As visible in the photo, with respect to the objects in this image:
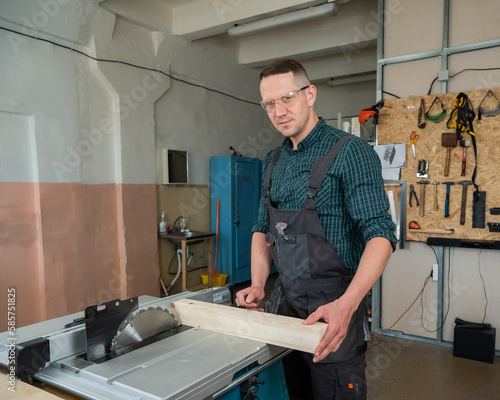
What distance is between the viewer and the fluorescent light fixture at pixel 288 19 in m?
3.82

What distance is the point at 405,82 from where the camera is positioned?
10.9 feet

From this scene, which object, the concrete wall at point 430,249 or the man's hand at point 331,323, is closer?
the man's hand at point 331,323

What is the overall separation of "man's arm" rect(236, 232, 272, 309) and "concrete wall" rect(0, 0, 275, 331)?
7.66ft

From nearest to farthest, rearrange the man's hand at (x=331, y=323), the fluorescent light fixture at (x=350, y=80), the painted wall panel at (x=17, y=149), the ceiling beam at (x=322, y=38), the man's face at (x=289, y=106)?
1. the man's hand at (x=331, y=323)
2. the man's face at (x=289, y=106)
3. the painted wall panel at (x=17, y=149)
4. the ceiling beam at (x=322, y=38)
5. the fluorescent light fixture at (x=350, y=80)

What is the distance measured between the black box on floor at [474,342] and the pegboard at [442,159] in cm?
72

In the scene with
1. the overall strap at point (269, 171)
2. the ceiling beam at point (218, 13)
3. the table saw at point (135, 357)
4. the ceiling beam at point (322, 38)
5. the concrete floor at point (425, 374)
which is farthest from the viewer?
the ceiling beam at point (322, 38)

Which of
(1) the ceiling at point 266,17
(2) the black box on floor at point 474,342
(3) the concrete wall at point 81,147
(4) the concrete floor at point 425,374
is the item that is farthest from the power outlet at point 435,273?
(3) the concrete wall at point 81,147

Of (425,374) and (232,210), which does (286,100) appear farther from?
(232,210)

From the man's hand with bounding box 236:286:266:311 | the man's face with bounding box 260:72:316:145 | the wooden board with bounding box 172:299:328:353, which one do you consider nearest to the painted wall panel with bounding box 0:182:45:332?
the wooden board with bounding box 172:299:328:353

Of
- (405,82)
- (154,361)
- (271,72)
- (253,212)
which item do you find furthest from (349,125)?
(154,361)

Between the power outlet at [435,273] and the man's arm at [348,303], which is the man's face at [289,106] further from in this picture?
the power outlet at [435,273]

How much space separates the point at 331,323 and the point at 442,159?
261 centimetres

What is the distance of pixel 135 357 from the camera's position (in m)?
1.01

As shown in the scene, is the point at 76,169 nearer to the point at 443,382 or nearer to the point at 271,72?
the point at 271,72
